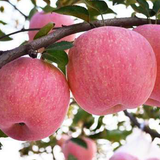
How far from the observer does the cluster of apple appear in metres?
0.96

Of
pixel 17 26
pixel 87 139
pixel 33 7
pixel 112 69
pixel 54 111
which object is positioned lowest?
pixel 87 139

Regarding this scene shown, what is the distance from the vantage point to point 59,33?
3.54ft

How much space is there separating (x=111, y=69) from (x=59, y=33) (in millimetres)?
226

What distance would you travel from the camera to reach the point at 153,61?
1.02 meters

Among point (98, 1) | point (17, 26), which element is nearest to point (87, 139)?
point (17, 26)

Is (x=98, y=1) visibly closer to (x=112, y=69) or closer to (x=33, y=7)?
(x=112, y=69)

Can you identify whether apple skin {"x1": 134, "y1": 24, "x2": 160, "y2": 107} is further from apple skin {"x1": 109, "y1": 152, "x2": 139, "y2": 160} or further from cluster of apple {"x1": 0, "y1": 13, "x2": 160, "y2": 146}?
apple skin {"x1": 109, "y1": 152, "x2": 139, "y2": 160}

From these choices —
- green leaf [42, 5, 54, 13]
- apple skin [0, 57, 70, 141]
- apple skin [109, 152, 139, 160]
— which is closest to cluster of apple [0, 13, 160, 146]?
apple skin [0, 57, 70, 141]

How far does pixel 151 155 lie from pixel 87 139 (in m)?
0.48

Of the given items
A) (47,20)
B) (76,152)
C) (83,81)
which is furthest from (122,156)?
(83,81)

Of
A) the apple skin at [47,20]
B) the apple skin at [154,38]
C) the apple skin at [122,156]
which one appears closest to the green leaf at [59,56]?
the apple skin at [154,38]

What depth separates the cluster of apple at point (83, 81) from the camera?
0.96 m

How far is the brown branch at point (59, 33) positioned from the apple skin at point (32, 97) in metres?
0.03

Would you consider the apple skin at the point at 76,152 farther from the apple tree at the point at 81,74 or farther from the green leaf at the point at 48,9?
the apple tree at the point at 81,74
